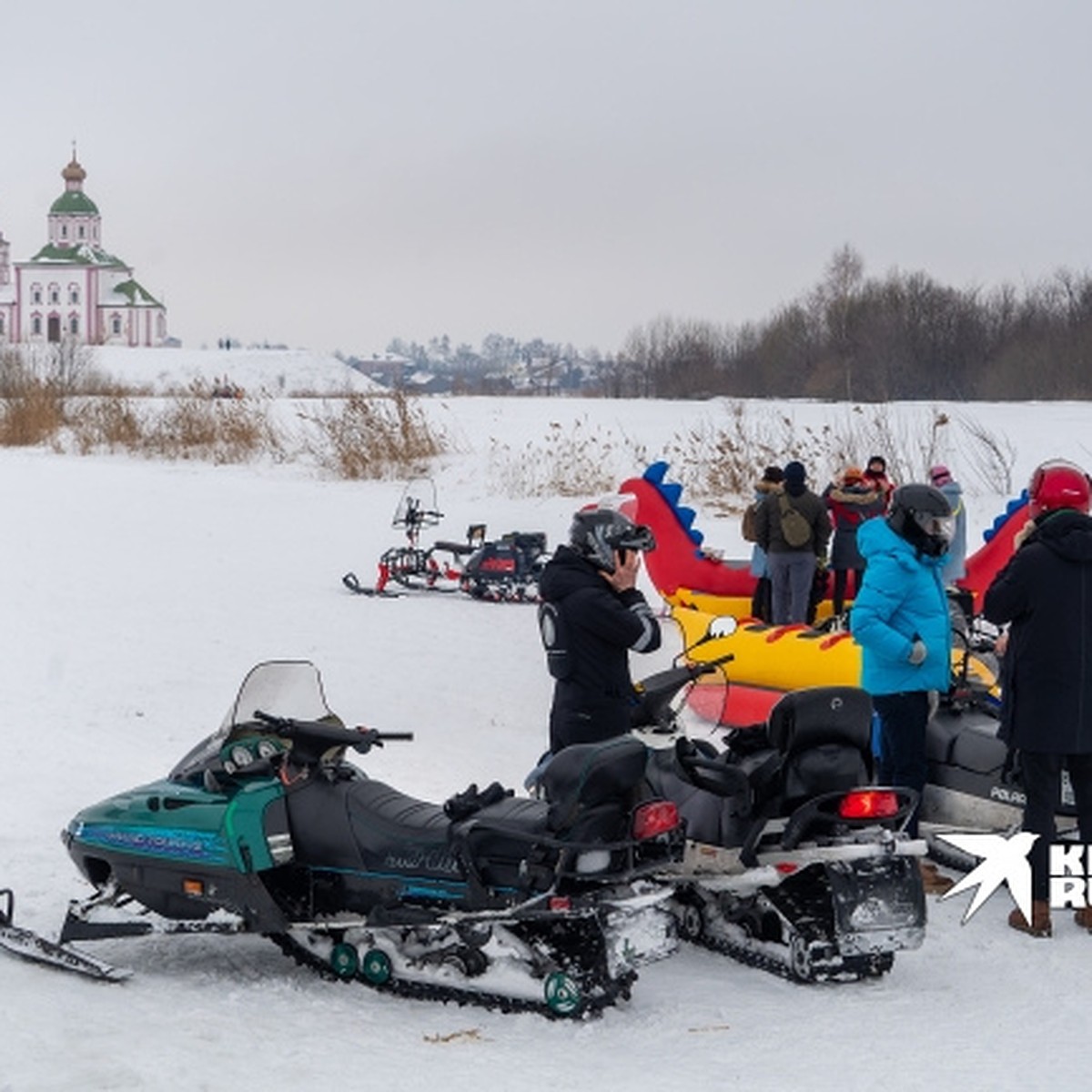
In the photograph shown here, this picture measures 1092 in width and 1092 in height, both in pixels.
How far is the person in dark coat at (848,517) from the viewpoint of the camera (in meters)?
13.8

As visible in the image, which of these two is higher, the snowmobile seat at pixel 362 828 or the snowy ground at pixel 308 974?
the snowmobile seat at pixel 362 828

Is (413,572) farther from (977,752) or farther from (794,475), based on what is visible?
(977,752)

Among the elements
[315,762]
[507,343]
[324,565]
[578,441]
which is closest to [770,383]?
[578,441]

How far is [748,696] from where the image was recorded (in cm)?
988

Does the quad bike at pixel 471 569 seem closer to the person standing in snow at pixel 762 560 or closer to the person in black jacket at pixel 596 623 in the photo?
the person standing in snow at pixel 762 560

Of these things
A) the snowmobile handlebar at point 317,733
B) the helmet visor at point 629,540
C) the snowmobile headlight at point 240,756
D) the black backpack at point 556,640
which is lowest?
the snowmobile headlight at point 240,756

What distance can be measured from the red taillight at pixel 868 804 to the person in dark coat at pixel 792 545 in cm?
722

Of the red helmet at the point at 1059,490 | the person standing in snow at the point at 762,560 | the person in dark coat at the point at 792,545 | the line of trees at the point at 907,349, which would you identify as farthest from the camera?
the line of trees at the point at 907,349

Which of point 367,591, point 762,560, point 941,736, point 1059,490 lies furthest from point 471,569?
point 1059,490

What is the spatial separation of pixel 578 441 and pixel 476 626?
1322cm

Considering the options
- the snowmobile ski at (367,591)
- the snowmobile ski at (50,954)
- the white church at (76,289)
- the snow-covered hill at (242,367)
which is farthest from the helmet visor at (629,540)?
the white church at (76,289)

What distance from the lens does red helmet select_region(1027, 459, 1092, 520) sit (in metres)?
6.71

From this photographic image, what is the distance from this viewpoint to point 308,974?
19.4 ft

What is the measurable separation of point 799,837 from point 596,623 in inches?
41.6
